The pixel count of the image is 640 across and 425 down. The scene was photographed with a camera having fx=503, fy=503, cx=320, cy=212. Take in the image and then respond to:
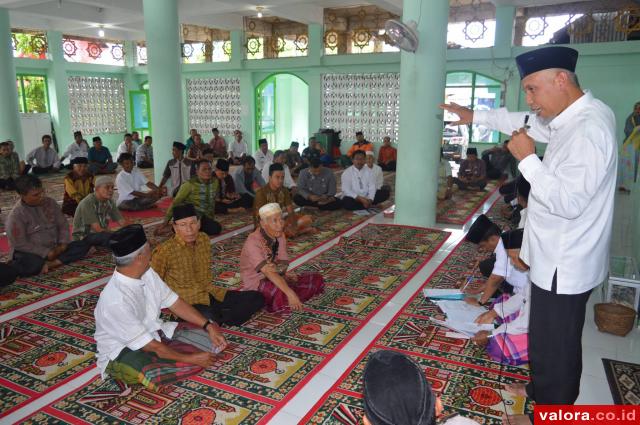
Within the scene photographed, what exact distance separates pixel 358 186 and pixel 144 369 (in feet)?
16.6

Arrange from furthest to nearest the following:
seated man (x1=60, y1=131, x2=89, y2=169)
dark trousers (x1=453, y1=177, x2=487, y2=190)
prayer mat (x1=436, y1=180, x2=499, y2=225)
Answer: seated man (x1=60, y1=131, x2=89, y2=169), dark trousers (x1=453, y1=177, x2=487, y2=190), prayer mat (x1=436, y1=180, x2=499, y2=225)

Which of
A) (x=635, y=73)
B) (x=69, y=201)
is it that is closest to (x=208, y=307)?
(x=69, y=201)

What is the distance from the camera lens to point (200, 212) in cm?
571

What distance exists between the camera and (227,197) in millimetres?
6922

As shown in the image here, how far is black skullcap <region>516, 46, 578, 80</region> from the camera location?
1.70 metres

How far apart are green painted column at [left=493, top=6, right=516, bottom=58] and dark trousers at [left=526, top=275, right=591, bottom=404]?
9.62 m

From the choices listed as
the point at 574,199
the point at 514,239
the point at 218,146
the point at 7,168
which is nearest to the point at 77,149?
the point at 7,168

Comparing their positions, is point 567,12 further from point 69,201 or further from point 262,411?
point 262,411

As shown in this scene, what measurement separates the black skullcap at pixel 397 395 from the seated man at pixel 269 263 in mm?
2329

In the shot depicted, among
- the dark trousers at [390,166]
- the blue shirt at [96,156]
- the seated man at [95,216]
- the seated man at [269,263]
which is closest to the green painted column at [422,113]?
the seated man at [269,263]

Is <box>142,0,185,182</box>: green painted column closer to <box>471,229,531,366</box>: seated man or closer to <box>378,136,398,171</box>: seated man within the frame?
<box>378,136,398,171</box>: seated man

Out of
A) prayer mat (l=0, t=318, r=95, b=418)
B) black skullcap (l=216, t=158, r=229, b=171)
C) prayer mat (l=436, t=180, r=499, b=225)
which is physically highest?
black skullcap (l=216, t=158, r=229, b=171)

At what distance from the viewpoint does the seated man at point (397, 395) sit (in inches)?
38.8

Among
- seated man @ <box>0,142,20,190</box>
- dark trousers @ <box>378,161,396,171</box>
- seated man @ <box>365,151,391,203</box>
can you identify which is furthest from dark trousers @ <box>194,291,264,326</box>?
dark trousers @ <box>378,161,396,171</box>
